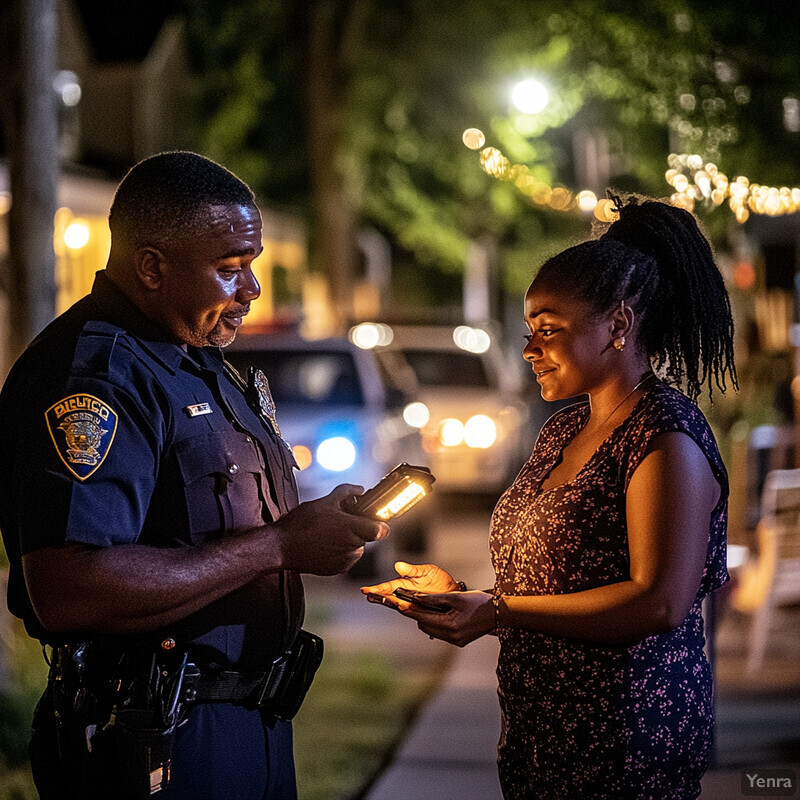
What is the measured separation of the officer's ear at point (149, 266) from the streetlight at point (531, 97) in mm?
5219

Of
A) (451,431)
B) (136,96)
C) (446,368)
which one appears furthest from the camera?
(136,96)

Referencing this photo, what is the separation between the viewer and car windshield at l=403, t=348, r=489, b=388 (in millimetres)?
14102

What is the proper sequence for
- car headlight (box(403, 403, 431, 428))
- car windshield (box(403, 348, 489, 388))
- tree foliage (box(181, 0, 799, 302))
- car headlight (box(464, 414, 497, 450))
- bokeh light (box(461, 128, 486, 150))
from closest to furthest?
1. bokeh light (box(461, 128, 486, 150))
2. tree foliage (box(181, 0, 799, 302))
3. car headlight (box(403, 403, 431, 428))
4. car headlight (box(464, 414, 497, 450))
5. car windshield (box(403, 348, 489, 388))

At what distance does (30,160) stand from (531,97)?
3003 millimetres

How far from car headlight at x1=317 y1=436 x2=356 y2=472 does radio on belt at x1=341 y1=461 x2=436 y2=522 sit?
6534mm

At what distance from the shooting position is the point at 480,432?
1347 cm

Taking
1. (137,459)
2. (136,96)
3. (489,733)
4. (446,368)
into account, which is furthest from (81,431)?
(136,96)

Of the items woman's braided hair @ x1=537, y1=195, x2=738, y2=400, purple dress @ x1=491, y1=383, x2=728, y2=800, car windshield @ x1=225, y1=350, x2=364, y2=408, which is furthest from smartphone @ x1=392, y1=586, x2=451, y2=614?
car windshield @ x1=225, y1=350, x2=364, y2=408

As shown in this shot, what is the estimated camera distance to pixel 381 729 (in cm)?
587

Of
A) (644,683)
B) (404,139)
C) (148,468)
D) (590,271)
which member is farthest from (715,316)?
(404,139)

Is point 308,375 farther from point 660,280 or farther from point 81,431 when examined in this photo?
point 81,431

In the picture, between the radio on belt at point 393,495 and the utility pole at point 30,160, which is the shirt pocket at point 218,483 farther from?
the utility pole at point 30,160

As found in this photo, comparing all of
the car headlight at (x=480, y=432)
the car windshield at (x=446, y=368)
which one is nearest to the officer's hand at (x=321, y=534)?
the car headlight at (x=480, y=432)

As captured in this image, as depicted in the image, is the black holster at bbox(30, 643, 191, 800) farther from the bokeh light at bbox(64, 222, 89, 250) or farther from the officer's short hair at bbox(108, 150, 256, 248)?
the bokeh light at bbox(64, 222, 89, 250)
